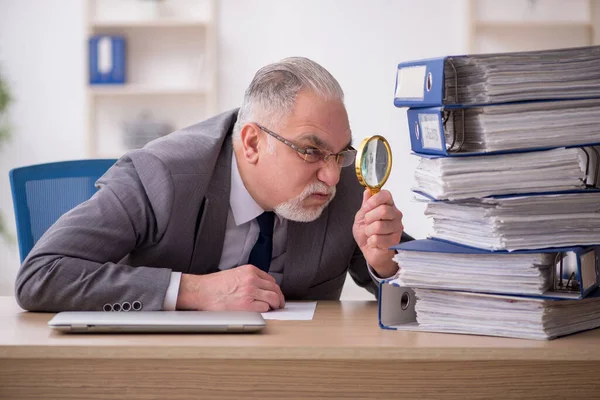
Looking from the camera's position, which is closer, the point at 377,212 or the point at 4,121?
the point at 377,212

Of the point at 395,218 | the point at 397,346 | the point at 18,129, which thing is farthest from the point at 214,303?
the point at 18,129

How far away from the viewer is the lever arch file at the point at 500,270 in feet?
4.24

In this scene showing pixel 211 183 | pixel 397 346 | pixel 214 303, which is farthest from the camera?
pixel 211 183

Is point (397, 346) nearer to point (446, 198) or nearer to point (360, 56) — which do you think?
point (446, 198)

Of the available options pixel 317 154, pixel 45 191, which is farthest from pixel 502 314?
pixel 45 191

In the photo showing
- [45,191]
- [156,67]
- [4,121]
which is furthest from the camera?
[4,121]

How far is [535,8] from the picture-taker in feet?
17.4

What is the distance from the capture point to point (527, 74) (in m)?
1.30

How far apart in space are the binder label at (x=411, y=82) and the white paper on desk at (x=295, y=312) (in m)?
0.47

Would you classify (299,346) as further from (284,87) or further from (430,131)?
(284,87)

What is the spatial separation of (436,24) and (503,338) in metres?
4.25

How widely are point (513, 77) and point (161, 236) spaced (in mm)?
971

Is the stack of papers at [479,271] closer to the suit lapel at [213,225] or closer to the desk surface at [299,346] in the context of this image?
the desk surface at [299,346]

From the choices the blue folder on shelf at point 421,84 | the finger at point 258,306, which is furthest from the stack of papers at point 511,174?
the finger at point 258,306
